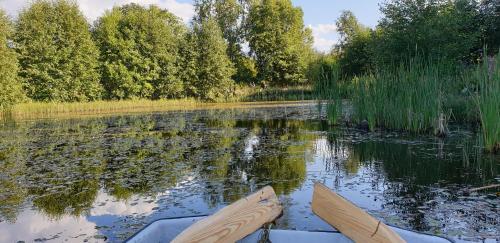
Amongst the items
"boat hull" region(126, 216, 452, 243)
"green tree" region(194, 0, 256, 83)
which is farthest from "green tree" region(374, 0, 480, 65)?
"green tree" region(194, 0, 256, 83)

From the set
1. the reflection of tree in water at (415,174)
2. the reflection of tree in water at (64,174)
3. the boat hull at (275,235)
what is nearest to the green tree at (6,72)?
the reflection of tree in water at (64,174)

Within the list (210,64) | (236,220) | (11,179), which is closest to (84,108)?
(210,64)

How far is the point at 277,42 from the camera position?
37.6m

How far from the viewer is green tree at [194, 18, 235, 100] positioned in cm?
3147

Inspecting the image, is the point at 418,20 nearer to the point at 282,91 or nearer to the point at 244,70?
the point at 282,91

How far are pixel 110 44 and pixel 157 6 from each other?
928cm

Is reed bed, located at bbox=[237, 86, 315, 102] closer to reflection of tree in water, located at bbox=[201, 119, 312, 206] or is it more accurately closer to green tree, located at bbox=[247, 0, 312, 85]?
green tree, located at bbox=[247, 0, 312, 85]

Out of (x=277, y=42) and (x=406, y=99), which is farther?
(x=277, y=42)

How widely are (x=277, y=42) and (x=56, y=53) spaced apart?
1971 cm

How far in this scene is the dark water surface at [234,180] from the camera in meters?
3.32

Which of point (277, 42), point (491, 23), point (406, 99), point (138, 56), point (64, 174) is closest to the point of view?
point (64, 174)

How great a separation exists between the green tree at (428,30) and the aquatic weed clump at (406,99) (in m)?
5.77

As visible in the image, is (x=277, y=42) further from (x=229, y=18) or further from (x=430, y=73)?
(x=430, y=73)

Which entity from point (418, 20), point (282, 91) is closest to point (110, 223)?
point (418, 20)
